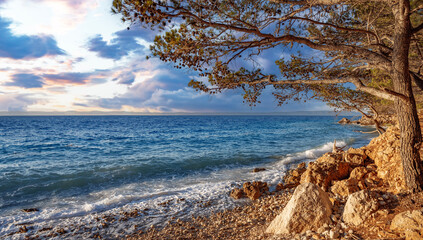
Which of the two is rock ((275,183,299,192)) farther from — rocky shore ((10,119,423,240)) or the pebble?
the pebble

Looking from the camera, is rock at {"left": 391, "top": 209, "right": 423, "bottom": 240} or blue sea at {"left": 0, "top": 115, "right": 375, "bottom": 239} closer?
rock at {"left": 391, "top": 209, "right": 423, "bottom": 240}

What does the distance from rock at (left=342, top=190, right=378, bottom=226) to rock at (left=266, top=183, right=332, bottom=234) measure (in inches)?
16.3

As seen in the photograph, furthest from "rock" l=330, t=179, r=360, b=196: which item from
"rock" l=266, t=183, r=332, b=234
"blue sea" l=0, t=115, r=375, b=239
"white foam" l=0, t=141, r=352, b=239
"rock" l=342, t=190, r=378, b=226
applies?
"white foam" l=0, t=141, r=352, b=239

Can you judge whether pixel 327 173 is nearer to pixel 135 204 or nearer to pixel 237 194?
pixel 237 194

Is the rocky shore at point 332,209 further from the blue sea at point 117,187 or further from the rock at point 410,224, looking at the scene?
the blue sea at point 117,187

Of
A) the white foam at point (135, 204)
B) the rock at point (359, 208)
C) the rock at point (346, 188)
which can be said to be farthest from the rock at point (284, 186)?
the rock at point (359, 208)

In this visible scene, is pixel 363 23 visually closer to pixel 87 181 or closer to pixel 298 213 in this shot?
pixel 298 213

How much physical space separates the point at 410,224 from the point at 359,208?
103 centimetres

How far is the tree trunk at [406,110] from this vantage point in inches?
210

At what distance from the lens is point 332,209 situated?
5324 mm

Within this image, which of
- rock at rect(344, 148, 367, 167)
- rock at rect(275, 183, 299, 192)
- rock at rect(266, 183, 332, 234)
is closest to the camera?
rock at rect(266, 183, 332, 234)

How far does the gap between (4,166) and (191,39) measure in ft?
66.4

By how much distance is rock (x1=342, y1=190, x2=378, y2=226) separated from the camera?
4521 millimetres

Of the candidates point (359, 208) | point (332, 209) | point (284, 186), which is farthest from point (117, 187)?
point (359, 208)
